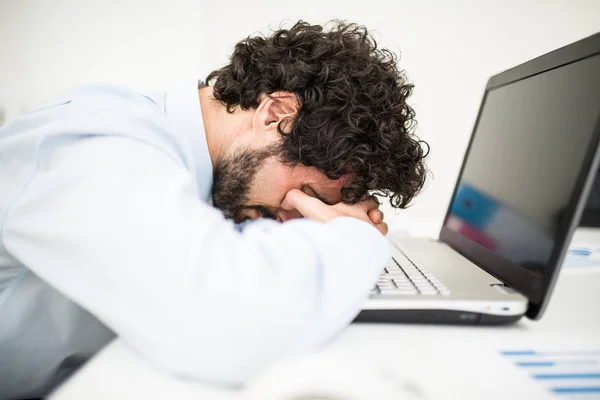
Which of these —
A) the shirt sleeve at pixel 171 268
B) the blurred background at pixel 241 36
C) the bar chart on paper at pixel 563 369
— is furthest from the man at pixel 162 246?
the blurred background at pixel 241 36

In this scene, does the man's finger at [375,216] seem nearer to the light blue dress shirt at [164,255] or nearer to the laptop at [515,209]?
the laptop at [515,209]

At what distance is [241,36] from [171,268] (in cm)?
146

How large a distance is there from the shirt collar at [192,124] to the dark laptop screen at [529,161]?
51 cm

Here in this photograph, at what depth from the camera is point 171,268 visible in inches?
14.4

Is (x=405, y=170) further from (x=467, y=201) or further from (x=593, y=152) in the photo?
(x=593, y=152)

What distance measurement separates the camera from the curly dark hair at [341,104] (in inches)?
29.9

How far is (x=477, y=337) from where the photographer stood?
468 millimetres

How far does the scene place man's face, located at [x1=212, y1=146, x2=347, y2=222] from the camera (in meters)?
0.77

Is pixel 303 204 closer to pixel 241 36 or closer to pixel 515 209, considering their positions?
pixel 515 209

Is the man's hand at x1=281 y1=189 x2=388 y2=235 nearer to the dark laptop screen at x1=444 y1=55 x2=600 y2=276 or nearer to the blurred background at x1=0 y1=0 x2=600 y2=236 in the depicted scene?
the dark laptop screen at x1=444 y1=55 x2=600 y2=276

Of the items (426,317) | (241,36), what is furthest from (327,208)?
(241,36)

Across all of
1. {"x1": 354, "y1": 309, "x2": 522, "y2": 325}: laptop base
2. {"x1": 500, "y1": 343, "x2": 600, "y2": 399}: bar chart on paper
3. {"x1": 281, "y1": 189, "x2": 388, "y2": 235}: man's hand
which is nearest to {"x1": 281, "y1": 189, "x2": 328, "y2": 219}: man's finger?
{"x1": 281, "y1": 189, "x2": 388, "y2": 235}: man's hand

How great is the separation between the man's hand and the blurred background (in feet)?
2.88

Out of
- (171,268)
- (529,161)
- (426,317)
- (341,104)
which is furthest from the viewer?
(341,104)
